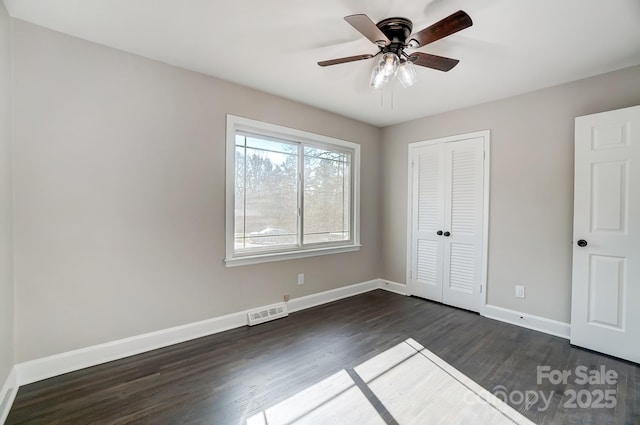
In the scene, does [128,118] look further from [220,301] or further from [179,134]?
[220,301]

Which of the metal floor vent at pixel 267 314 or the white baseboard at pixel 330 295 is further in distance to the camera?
the white baseboard at pixel 330 295

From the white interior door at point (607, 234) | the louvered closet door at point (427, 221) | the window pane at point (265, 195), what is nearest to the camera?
the white interior door at point (607, 234)

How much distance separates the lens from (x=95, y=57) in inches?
89.2

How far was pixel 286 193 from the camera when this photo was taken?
3475 mm

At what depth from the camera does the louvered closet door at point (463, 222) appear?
3518 mm

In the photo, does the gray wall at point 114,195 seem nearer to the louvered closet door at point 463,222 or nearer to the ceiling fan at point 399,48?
the ceiling fan at point 399,48

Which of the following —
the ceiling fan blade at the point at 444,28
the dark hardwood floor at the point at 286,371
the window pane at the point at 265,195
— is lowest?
the dark hardwood floor at the point at 286,371

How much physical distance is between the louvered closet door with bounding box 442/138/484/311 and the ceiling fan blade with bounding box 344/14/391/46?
85.5 inches

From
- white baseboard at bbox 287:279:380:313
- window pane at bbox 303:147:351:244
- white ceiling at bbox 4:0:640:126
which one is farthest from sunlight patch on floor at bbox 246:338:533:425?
white ceiling at bbox 4:0:640:126

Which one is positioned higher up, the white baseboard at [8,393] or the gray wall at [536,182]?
the gray wall at [536,182]

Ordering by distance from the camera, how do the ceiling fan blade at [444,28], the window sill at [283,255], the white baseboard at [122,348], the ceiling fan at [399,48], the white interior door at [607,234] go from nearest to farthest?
1. the ceiling fan blade at [444,28]
2. the ceiling fan at [399,48]
3. the white baseboard at [122,348]
4. the white interior door at [607,234]
5. the window sill at [283,255]

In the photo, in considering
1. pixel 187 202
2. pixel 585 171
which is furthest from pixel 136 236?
pixel 585 171

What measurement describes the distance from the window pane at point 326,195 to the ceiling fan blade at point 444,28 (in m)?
2.03

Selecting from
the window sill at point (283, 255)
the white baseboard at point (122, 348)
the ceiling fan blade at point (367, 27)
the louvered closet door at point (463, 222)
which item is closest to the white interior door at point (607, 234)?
the louvered closet door at point (463, 222)
